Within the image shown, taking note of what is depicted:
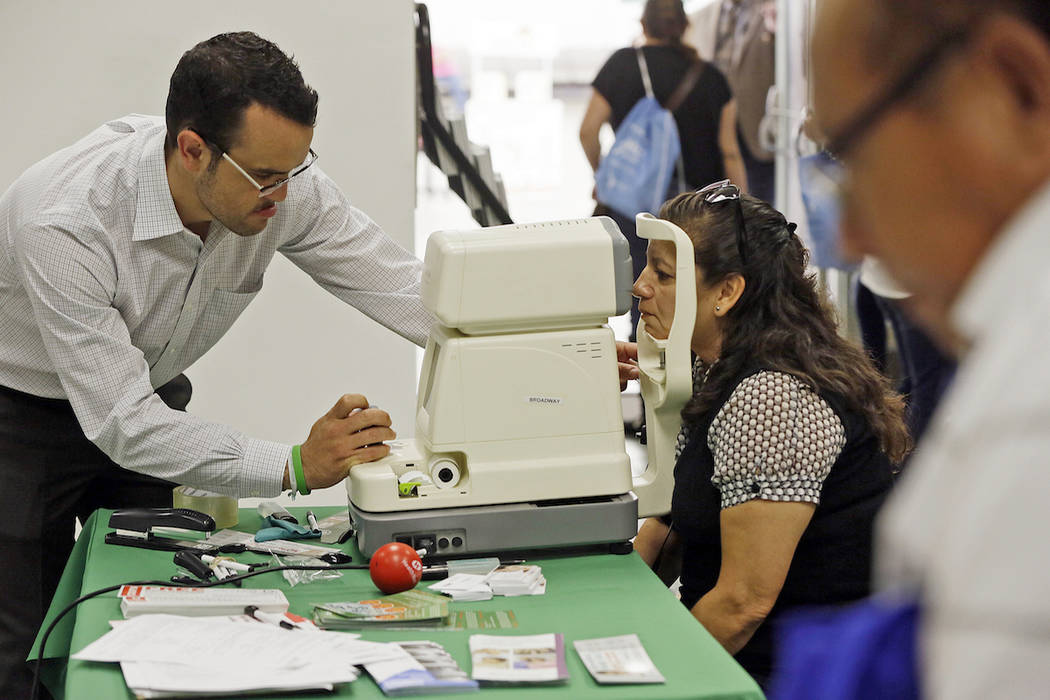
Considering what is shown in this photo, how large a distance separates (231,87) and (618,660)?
4.09ft

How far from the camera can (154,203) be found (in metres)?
2.05

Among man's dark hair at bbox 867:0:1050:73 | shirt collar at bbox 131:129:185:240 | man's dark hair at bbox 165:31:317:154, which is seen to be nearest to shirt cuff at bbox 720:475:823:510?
man's dark hair at bbox 165:31:317:154

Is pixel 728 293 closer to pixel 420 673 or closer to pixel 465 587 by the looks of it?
pixel 465 587

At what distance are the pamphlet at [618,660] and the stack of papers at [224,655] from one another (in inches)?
9.5

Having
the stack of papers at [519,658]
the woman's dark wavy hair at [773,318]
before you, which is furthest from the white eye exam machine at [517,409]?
the stack of papers at [519,658]

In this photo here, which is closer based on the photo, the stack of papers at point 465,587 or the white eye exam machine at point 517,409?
the stack of papers at point 465,587

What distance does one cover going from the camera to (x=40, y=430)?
7.10 feet

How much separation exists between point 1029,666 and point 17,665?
83.4 inches

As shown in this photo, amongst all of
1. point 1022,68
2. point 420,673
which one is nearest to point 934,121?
point 1022,68

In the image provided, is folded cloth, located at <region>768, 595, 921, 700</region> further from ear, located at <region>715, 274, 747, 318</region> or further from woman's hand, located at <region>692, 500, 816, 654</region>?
ear, located at <region>715, 274, 747, 318</region>

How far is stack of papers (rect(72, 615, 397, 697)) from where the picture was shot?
1.25 m

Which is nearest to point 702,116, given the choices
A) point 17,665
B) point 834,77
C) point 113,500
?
point 113,500

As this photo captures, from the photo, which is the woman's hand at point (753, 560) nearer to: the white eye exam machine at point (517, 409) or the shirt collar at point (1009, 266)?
the white eye exam machine at point (517, 409)

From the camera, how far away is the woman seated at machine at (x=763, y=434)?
1.72 metres
